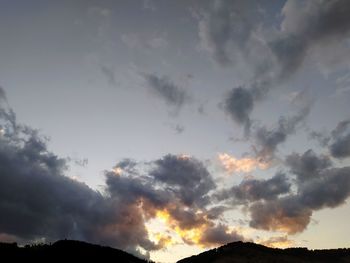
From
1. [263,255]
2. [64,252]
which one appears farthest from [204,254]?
[64,252]

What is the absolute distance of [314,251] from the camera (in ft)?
249

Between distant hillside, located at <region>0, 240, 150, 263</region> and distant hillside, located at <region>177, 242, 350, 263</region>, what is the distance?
15341mm

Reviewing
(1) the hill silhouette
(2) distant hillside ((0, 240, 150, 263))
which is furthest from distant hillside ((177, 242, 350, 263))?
(2) distant hillside ((0, 240, 150, 263))

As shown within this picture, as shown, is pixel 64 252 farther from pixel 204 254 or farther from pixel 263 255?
pixel 263 255

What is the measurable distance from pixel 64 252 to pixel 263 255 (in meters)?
34.6

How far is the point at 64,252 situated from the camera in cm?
5341

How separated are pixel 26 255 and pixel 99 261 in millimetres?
9830

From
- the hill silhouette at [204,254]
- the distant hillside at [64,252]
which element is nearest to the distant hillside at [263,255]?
the hill silhouette at [204,254]

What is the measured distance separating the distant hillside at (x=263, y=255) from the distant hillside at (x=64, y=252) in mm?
15341

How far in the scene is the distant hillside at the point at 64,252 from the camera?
50594 mm

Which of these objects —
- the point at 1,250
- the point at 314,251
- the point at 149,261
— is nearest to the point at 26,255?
the point at 1,250

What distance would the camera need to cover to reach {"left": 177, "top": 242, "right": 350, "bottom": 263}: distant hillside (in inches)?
2596

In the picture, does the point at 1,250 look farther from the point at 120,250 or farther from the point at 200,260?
the point at 200,260

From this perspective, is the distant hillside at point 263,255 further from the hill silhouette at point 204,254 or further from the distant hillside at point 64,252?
the distant hillside at point 64,252
